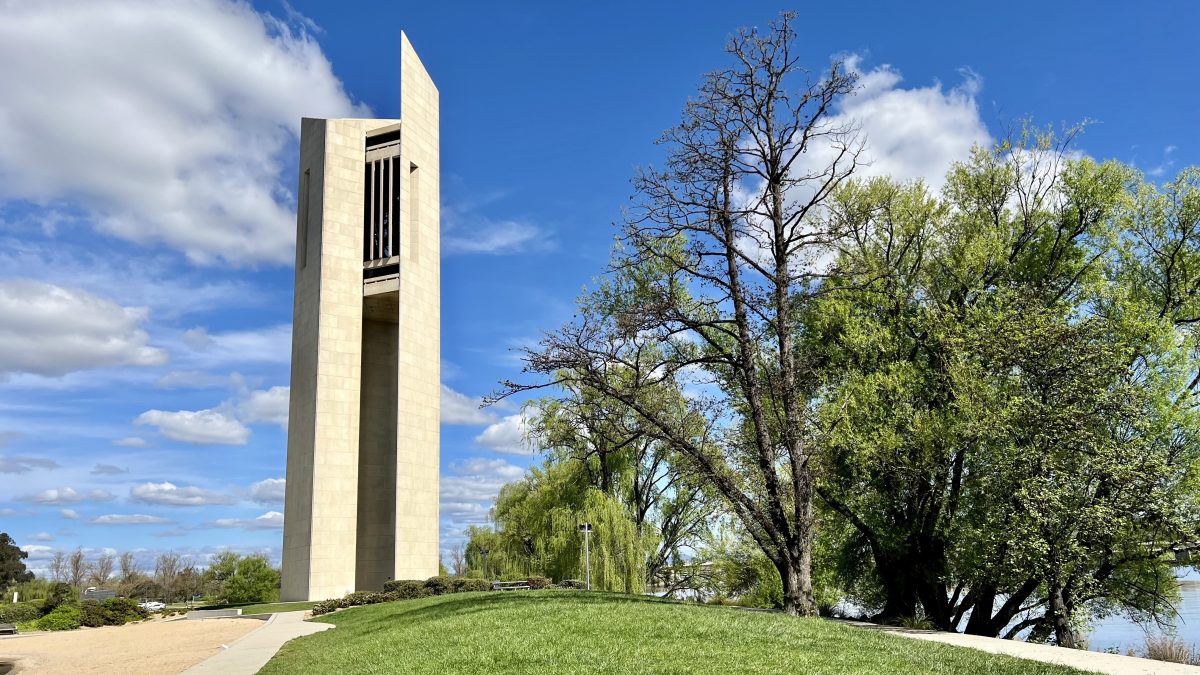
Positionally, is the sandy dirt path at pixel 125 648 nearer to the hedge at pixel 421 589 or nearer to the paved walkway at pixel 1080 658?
the hedge at pixel 421 589

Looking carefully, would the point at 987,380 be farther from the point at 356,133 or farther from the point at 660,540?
the point at 356,133

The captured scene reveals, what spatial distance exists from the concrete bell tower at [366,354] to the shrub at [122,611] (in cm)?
551

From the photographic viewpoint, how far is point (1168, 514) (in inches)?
653

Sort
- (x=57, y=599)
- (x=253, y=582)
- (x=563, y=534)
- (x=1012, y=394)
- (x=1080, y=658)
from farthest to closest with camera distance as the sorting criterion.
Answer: (x=253, y=582)
(x=57, y=599)
(x=563, y=534)
(x=1012, y=394)
(x=1080, y=658)

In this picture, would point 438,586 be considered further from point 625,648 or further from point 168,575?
point 168,575

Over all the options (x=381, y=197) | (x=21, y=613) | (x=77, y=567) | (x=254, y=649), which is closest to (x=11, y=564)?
(x=77, y=567)

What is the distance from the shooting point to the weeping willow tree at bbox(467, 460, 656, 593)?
99.7 feet

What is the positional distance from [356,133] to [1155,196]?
31.9 metres

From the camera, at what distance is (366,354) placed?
39.9 meters

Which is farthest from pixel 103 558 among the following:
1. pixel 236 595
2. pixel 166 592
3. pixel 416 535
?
pixel 416 535

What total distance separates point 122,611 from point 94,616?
1150 mm

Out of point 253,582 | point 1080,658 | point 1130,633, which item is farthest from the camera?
point 253,582

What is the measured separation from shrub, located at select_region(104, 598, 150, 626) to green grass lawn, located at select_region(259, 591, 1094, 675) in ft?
68.6

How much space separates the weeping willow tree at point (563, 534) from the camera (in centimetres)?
3038
